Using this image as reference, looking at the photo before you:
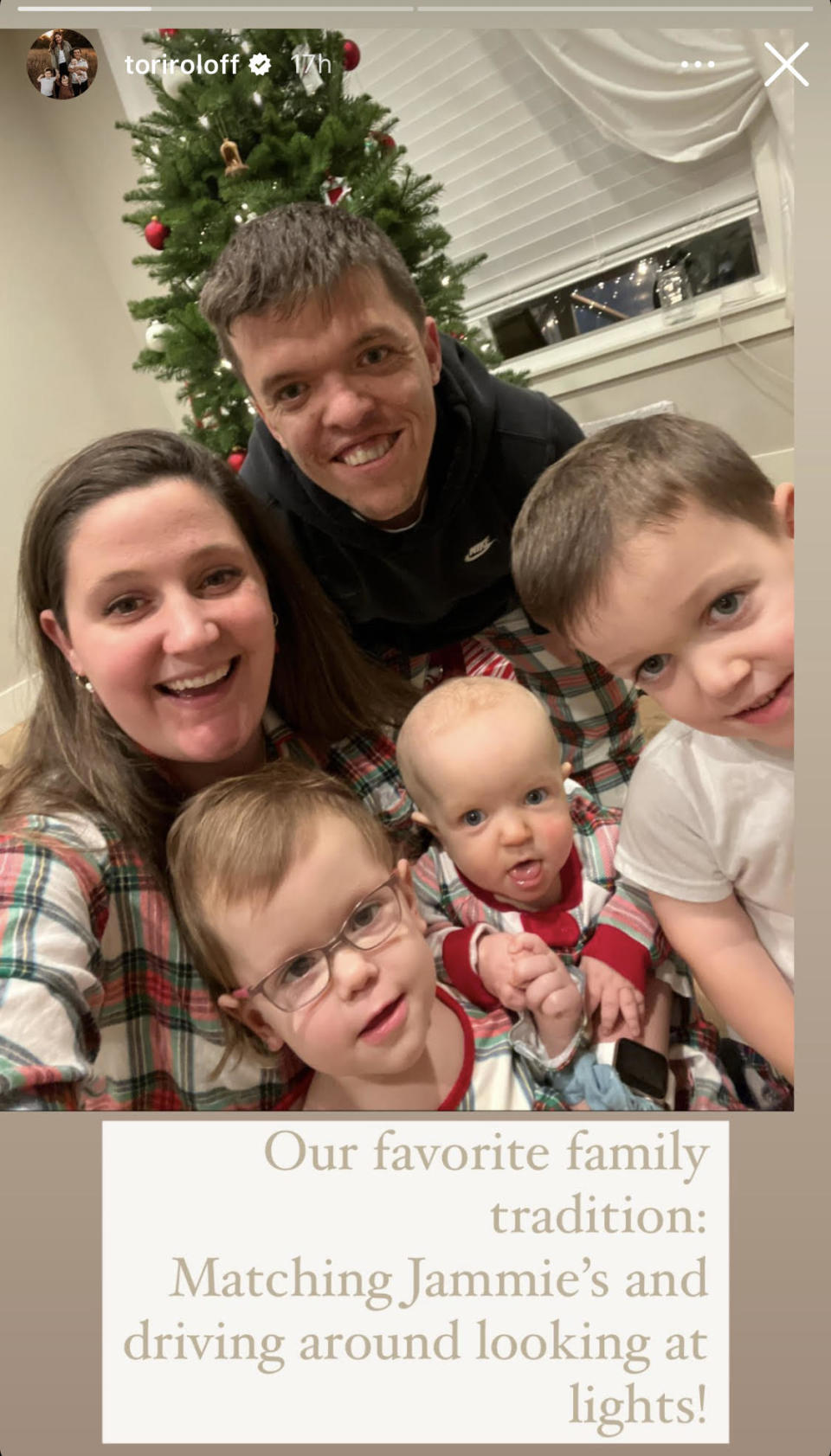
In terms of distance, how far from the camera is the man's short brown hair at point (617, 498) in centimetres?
58

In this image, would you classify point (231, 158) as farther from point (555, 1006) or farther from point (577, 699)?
point (555, 1006)

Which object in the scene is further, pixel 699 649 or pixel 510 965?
pixel 510 965

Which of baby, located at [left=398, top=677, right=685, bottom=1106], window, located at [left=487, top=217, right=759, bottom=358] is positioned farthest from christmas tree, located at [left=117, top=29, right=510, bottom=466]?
baby, located at [left=398, top=677, right=685, bottom=1106]

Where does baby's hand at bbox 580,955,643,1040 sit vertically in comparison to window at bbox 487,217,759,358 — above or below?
below

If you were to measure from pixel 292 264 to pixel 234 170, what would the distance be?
0.17 metres

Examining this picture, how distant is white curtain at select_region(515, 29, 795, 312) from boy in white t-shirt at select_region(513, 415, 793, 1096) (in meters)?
0.27

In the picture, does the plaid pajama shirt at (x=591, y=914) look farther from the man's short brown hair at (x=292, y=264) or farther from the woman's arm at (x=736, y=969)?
the man's short brown hair at (x=292, y=264)

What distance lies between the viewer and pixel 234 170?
0.69 metres

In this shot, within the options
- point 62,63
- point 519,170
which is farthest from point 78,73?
point 519,170

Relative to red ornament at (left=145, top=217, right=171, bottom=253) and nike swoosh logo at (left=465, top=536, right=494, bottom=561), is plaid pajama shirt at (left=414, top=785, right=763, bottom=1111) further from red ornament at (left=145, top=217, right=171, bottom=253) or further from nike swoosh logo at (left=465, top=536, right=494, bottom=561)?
red ornament at (left=145, top=217, right=171, bottom=253)

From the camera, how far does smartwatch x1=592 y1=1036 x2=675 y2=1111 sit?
68 cm

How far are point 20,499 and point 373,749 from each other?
0.43 metres

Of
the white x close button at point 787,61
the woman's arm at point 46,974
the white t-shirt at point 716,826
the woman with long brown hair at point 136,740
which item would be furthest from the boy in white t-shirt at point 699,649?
the woman's arm at point 46,974

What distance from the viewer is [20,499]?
0.67 metres
